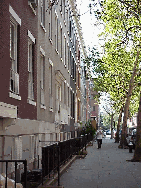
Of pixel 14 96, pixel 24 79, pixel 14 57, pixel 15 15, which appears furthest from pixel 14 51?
pixel 14 96

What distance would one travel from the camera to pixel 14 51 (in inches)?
490

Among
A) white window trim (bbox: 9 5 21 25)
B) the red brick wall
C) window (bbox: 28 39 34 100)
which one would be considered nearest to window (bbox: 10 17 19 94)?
white window trim (bbox: 9 5 21 25)

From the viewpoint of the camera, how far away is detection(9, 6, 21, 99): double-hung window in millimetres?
11945

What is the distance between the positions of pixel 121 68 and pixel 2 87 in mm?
32014

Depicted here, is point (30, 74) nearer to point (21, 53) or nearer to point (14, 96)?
point (21, 53)

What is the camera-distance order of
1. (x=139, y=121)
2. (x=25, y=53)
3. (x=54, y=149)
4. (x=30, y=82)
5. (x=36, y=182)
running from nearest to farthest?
(x=36, y=182), (x=54, y=149), (x=25, y=53), (x=30, y=82), (x=139, y=121)

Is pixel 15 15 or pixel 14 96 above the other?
pixel 15 15

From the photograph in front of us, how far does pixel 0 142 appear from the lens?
10531 millimetres

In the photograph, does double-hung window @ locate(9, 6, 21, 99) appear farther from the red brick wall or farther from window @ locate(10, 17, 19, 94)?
the red brick wall

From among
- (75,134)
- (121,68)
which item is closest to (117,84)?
(121,68)

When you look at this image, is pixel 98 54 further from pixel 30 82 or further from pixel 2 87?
pixel 2 87

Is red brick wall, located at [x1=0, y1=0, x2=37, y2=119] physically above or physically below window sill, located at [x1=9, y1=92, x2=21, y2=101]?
above

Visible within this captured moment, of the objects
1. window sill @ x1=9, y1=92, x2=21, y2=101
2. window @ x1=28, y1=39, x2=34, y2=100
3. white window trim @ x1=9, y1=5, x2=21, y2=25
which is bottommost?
window sill @ x1=9, y1=92, x2=21, y2=101

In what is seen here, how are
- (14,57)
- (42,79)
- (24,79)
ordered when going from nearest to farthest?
1. (14,57)
2. (24,79)
3. (42,79)
